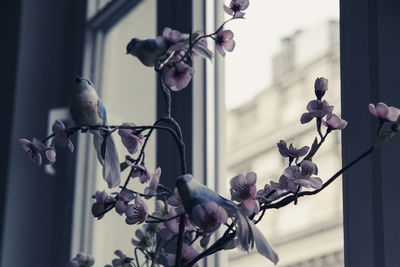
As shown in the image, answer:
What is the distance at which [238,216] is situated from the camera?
0.78 metres

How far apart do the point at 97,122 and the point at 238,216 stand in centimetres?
28

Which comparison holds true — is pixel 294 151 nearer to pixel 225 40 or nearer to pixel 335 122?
pixel 335 122

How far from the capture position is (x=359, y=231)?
1.01 meters

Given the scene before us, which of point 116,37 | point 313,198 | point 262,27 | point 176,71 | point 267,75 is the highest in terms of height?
point 116,37

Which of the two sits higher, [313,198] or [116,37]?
[116,37]

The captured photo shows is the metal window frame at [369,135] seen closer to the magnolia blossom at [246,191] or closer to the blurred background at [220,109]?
the blurred background at [220,109]

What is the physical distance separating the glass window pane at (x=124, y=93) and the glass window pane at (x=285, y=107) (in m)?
0.34

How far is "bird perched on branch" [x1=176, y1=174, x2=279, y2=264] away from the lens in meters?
0.77

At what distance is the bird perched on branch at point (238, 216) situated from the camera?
77 cm

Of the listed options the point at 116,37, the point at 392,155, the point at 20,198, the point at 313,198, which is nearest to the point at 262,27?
the point at 313,198

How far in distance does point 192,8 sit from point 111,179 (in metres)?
0.76

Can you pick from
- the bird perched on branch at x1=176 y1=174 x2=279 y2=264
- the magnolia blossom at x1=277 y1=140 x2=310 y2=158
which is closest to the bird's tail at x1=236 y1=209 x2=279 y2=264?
the bird perched on branch at x1=176 y1=174 x2=279 y2=264

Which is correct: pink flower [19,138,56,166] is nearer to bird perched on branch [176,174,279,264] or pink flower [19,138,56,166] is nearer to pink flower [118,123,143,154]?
pink flower [118,123,143,154]

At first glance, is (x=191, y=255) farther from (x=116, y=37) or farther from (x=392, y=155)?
(x=116, y=37)
